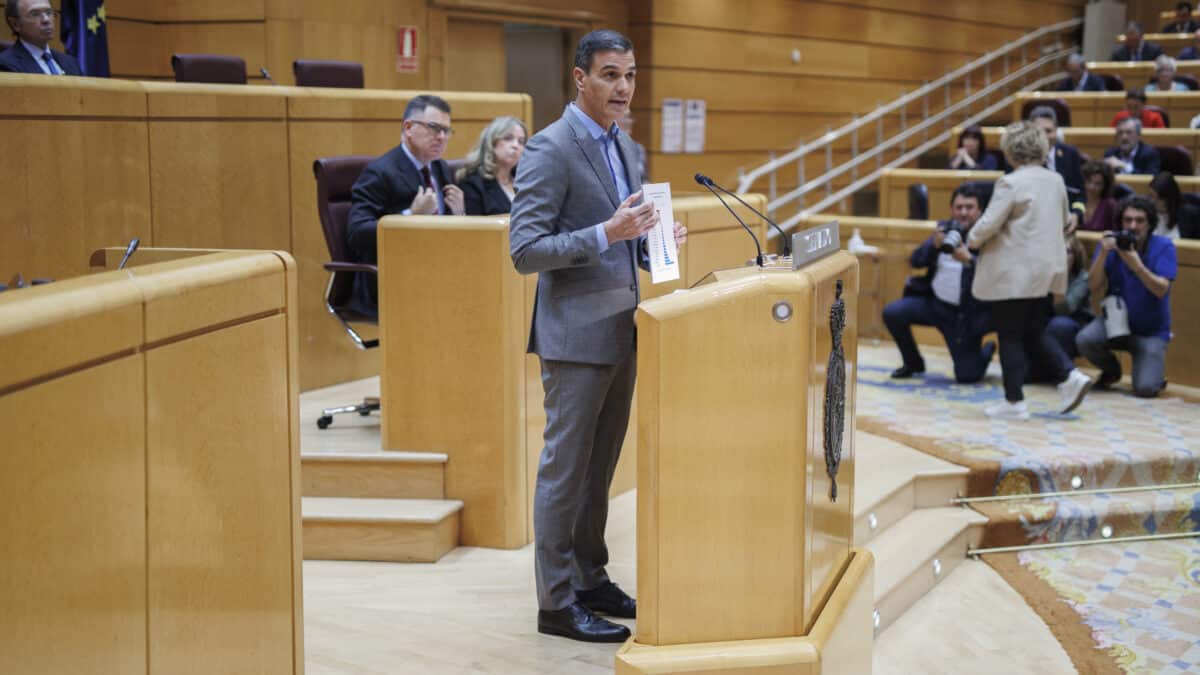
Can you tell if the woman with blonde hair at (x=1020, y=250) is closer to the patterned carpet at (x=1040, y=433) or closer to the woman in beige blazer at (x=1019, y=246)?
the woman in beige blazer at (x=1019, y=246)

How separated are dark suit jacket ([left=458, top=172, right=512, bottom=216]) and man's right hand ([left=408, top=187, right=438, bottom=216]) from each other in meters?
0.26

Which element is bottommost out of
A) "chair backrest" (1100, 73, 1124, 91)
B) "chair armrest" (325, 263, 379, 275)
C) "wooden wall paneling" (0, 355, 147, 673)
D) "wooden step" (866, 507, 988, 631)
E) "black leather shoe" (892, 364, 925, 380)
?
"wooden step" (866, 507, 988, 631)

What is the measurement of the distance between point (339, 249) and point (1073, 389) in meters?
A: 2.90

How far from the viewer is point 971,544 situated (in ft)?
13.9

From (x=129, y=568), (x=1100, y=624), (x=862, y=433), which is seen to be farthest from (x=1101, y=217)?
(x=129, y=568)

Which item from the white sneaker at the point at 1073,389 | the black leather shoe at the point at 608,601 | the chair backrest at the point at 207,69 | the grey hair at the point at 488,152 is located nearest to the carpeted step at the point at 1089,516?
the white sneaker at the point at 1073,389

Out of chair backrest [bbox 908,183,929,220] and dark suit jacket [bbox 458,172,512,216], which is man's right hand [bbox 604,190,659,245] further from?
chair backrest [bbox 908,183,929,220]

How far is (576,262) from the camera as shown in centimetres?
260

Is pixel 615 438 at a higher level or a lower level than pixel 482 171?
lower

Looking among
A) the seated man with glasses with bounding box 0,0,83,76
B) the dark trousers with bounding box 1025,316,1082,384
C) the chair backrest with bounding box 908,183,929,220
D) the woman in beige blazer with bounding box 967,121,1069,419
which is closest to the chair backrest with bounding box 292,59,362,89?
the seated man with glasses with bounding box 0,0,83,76

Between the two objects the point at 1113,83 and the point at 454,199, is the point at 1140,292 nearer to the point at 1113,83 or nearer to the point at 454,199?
the point at 454,199

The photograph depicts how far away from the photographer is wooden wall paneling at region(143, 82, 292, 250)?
436 centimetres

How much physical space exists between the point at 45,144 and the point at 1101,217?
4.51m

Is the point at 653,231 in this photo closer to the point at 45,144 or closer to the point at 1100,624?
the point at 1100,624
